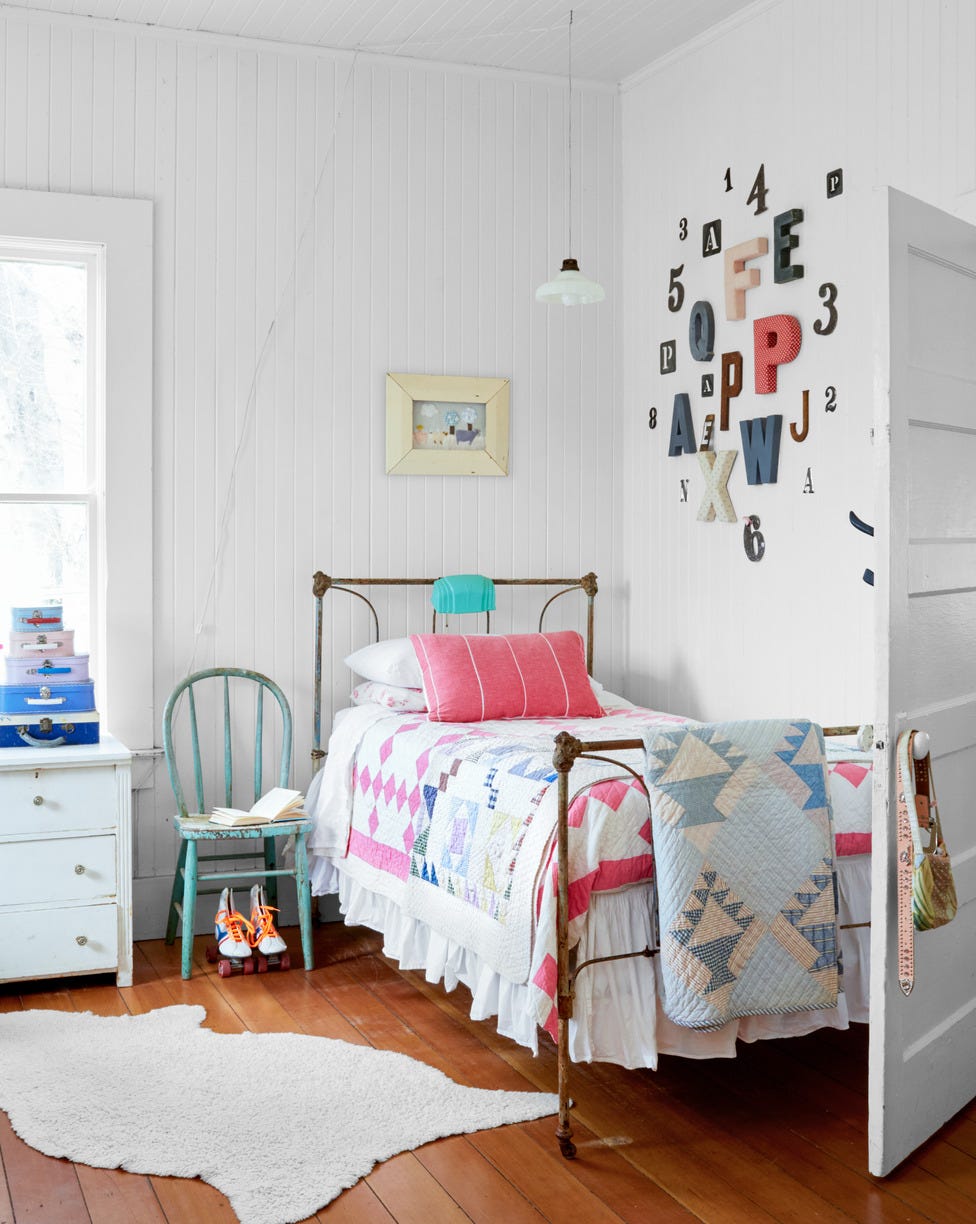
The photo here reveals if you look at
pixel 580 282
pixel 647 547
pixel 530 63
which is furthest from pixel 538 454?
pixel 530 63

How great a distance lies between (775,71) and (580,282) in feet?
2.80

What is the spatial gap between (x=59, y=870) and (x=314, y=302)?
6.39 ft

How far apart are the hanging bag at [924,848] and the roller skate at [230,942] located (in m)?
2.02

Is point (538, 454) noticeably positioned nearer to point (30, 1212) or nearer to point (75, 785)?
point (75, 785)

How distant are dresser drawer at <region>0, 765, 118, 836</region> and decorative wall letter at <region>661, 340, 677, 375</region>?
2218 mm

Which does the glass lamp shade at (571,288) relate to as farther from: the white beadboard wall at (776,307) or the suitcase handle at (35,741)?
the suitcase handle at (35,741)

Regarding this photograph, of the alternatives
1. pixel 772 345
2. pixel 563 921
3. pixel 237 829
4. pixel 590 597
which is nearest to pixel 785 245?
pixel 772 345

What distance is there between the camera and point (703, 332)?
4137 millimetres

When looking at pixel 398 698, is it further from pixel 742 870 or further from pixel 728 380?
pixel 742 870

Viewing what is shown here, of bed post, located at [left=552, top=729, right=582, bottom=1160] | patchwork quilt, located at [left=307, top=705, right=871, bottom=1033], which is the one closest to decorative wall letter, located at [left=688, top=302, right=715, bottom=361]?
patchwork quilt, located at [left=307, top=705, right=871, bottom=1033]

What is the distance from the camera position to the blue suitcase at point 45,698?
3668 millimetres

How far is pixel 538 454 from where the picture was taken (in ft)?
15.0

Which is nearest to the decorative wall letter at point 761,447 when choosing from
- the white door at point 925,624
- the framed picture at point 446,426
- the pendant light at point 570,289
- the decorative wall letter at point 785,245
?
the decorative wall letter at point 785,245

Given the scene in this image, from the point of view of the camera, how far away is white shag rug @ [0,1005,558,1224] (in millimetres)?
2465
